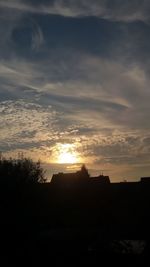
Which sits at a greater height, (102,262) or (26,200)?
(26,200)

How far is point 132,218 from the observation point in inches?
1071

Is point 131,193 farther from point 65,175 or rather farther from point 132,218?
point 65,175

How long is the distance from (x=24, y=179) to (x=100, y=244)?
21.8m

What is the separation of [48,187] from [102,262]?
22814mm

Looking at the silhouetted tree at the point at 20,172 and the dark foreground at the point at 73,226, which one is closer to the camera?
the dark foreground at the point at 73,226

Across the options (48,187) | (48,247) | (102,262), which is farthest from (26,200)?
(102,262)

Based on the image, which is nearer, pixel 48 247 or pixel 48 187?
pixel 48 247

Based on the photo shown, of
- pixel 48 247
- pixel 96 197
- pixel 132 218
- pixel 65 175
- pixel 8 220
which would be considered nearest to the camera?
pixel 48 247

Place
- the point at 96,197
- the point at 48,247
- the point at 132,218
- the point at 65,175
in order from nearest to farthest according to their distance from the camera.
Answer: the point at 48,247, the point at 132,218, the point at 96,197, the point at 65,175

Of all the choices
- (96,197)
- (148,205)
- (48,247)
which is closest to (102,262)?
(48,247)

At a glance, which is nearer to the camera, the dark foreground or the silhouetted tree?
the dark foreground

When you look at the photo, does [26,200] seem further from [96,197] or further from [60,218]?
[96,197]

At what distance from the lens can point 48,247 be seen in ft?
41.8

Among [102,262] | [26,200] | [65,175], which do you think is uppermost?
[65,175]
